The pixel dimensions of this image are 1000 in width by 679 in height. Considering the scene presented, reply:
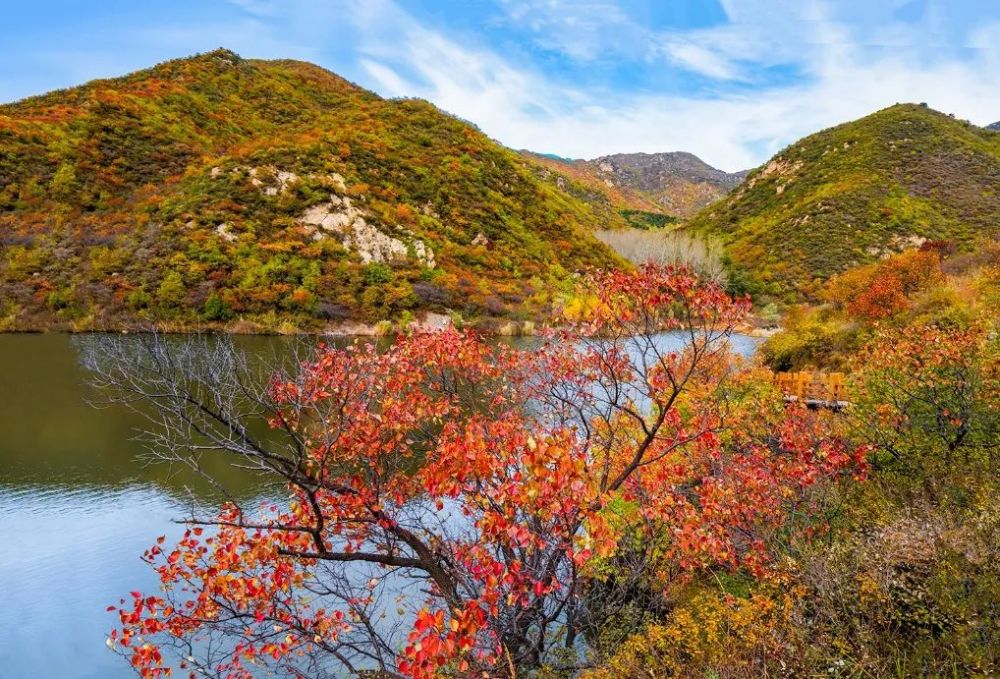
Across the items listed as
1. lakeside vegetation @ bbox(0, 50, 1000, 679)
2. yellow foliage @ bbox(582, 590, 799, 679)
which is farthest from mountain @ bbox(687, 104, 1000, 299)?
yellow foliage @ bbox(582, 590, 799, 679)

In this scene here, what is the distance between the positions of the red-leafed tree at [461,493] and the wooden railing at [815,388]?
26.9 feet

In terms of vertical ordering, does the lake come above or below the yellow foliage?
below

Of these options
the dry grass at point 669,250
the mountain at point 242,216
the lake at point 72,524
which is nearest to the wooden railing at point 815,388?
the lake at point 72,524

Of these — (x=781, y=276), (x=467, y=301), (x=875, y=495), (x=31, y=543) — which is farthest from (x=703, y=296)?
(x=781, y=276)

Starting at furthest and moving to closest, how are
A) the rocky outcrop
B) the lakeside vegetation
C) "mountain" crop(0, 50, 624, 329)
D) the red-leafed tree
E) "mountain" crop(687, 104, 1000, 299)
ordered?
"mountain" crop(687, 104, 1000, 299) < the rocky outcrop < "mountain" crop(0, 50, 624, 329) < the red-leafed tree < the lakeside vegetation

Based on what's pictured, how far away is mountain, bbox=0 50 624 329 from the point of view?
48.9m

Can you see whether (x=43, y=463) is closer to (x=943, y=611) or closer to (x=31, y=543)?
(x=31, y=543)

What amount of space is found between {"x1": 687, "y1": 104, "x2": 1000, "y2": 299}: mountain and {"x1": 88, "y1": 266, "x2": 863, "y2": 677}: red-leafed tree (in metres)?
77.1

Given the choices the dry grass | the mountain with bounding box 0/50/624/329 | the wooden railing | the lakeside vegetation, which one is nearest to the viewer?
the lakeside vegetation

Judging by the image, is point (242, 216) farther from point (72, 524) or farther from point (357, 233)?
point (72, 524)

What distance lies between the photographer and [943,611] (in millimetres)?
5711

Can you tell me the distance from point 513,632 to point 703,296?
5522 millimetres

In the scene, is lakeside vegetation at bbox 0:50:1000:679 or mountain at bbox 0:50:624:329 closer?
lakeside vegetation at bbox 0:50:1000:679

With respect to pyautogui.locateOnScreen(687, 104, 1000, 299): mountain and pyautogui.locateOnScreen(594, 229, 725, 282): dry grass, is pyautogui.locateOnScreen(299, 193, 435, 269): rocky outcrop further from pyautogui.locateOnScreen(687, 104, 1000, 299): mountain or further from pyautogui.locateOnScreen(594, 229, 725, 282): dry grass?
pyautogui.locateOnScreen(687, 104, 1000, 299): mountain
